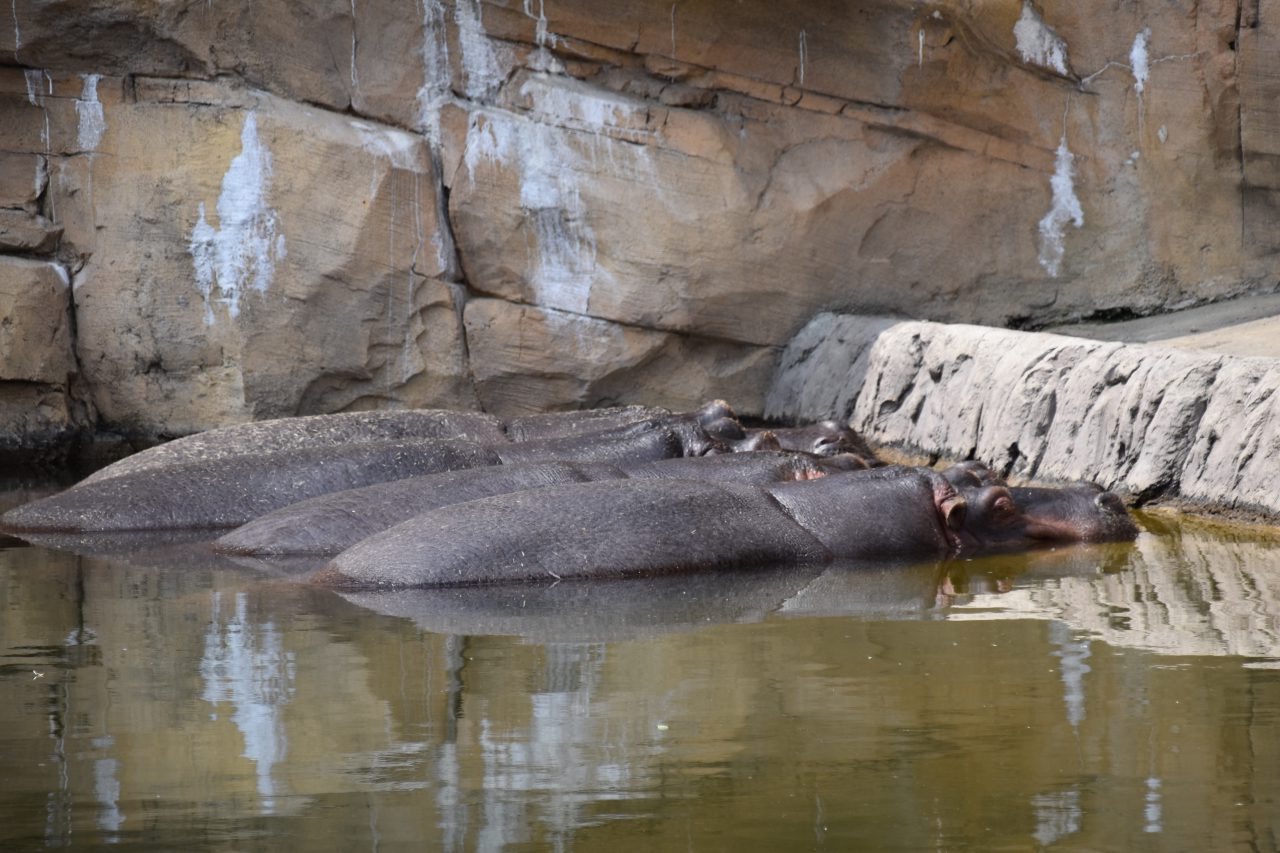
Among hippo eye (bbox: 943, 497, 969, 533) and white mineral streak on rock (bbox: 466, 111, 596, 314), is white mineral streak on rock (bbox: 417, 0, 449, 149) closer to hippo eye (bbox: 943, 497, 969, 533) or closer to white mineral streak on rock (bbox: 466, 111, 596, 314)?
white mineral streak on rock (bbox: 466, 111, 596, 314)

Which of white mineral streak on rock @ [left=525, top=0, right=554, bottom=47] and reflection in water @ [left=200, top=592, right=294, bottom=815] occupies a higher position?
white mineral streak on rock @ [left=525, top=0, right=554, bottom=47]

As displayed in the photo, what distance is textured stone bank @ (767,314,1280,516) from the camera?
771 centimetres

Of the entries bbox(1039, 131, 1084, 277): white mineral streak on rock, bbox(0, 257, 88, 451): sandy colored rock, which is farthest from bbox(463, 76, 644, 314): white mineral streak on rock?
bbox(1039, 131, 1084, 277): white mineral streak on rock

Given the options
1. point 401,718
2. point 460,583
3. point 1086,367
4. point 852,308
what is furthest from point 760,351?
point 401,718

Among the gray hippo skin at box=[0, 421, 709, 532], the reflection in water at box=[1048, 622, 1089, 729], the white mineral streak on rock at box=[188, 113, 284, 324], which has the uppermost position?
the white mineral streak on rock at box=[188, 113, 284, 324]

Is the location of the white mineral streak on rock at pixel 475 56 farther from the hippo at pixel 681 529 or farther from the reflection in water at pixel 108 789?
the reflection in water at pixel 108 789

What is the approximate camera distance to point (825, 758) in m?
3.90

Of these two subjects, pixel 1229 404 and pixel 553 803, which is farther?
pixel 1229 404

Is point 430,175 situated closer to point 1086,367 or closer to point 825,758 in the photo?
point 1086,367

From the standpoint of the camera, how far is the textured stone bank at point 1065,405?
771 centimetres

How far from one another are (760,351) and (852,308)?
746mm

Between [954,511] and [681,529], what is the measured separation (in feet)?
4.16

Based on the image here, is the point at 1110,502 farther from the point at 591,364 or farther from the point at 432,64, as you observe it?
the point at 432,64

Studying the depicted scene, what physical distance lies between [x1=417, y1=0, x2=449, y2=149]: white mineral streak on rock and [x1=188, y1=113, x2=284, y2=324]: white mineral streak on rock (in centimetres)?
121
